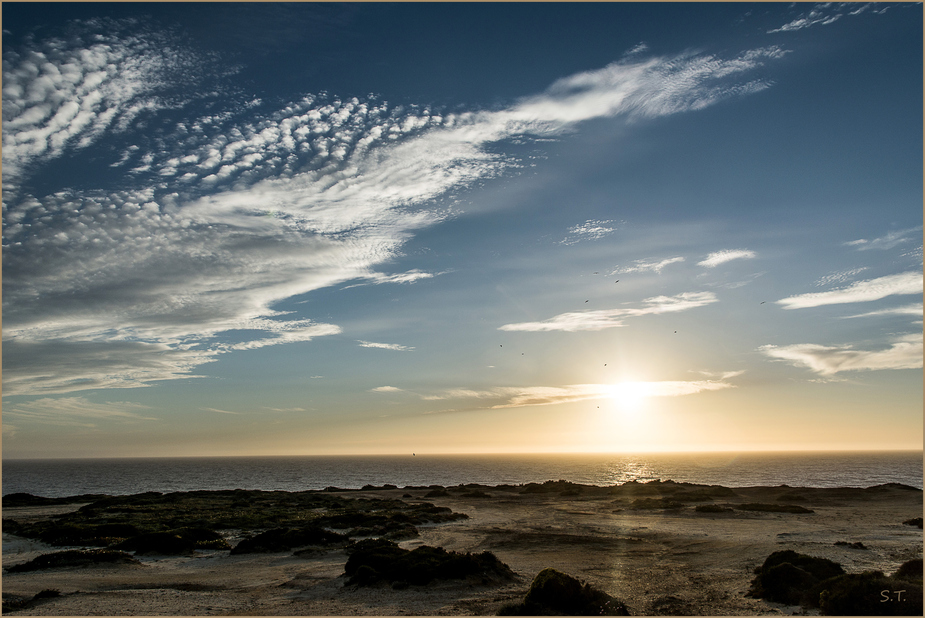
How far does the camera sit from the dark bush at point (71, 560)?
82.7 ft

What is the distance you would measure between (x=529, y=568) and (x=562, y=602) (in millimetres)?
8027

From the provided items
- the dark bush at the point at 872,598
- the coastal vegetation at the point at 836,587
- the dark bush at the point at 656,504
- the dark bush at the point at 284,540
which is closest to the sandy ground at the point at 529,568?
the coastal vegetation at the point at 836,587

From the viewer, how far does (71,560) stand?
25.9 metres

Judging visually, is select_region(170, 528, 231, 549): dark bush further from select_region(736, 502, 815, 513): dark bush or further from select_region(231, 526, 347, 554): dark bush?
select_region(736, 502, 815, 513): dark bush

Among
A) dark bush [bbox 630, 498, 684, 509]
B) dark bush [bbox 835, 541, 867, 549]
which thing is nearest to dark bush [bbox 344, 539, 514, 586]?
dark bush [bbox 835, 541, 867, 549]

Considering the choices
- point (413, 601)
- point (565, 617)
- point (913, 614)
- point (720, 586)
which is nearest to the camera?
point (913, 614)

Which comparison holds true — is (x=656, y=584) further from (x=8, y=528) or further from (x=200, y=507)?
(x=200, y=507)

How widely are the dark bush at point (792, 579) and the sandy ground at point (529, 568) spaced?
0.61 m

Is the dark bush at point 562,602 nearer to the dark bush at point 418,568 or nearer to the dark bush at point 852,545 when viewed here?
the dark bush at point 418,568

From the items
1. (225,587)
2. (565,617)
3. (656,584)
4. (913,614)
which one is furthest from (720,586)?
(225,587)

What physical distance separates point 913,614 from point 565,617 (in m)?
10.2

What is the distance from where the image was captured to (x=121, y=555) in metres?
27.1

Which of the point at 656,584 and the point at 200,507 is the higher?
the point at 656,584

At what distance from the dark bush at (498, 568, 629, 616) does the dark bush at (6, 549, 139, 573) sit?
22032 mm
